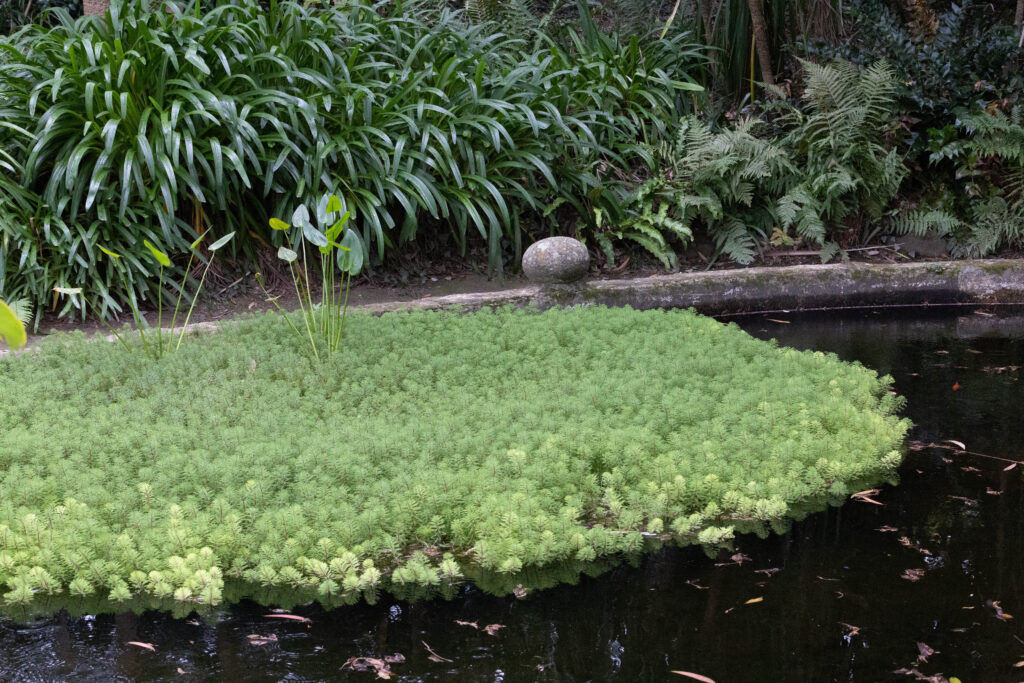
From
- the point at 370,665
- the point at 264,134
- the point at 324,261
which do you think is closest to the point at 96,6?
the point at 264,134

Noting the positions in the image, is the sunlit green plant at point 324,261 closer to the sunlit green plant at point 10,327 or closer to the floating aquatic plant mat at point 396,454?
the floating aquatic plant mat at point 396,454

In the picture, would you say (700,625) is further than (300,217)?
No

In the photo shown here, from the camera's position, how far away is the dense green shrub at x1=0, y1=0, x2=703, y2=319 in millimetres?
5570

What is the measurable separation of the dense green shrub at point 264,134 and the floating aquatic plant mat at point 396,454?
3.87ft

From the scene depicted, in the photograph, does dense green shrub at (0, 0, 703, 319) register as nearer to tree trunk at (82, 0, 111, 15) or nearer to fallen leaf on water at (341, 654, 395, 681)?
tree trunk at (82, 0, 111, 15)

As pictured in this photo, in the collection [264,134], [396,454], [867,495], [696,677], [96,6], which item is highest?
[96,6]

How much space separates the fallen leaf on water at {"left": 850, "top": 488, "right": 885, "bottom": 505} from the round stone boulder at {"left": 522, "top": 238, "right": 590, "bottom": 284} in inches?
110

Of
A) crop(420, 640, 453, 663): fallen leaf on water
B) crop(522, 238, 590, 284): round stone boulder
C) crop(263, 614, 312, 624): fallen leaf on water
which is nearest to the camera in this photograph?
crop(420, 640, 453, 663): fallen leaf on water

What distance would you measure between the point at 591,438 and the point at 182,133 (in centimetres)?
357

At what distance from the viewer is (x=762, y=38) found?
7.67 metres

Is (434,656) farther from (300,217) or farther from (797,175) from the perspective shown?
(797,175)

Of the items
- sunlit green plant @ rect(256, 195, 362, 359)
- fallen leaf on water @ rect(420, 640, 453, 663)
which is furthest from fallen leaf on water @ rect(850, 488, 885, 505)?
sunlit green plant @ rect(256, 195, 362, 359)

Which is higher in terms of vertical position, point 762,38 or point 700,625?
point 762,38

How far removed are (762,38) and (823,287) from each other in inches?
99.1
